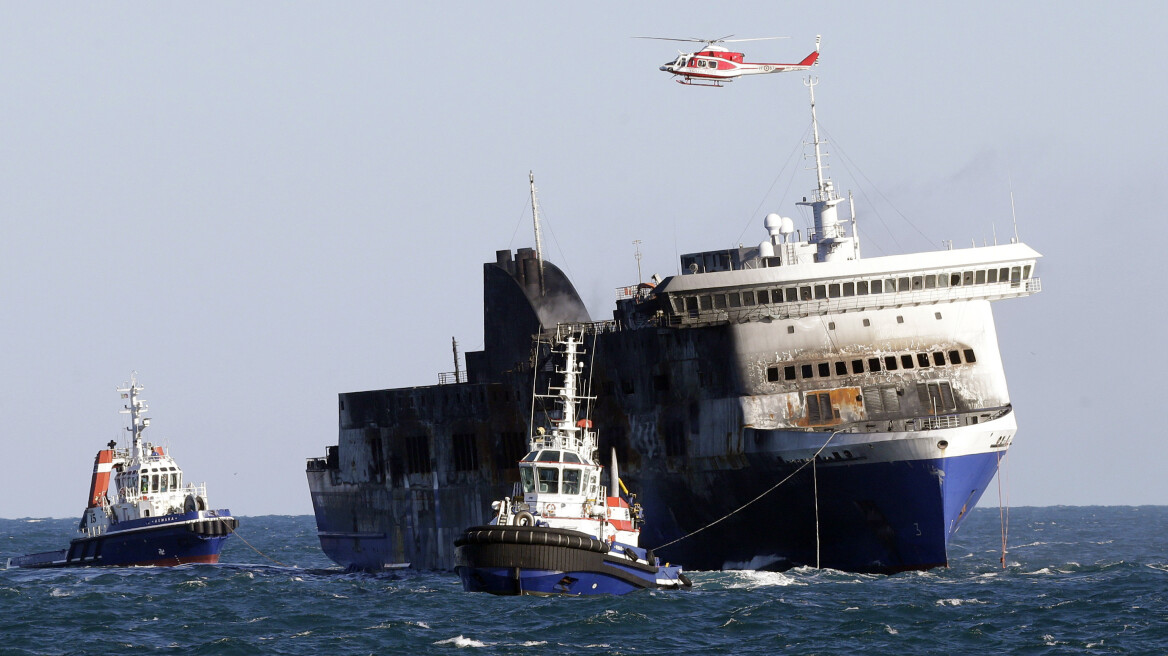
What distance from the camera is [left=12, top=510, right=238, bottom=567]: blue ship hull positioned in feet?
224

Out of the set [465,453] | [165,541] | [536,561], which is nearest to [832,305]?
[536,561]

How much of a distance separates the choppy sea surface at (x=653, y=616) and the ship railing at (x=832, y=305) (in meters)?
7.36

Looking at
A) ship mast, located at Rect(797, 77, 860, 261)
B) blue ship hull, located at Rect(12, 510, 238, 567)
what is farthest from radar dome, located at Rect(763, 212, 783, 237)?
blue ship hull, located at Rect(12, 510, 238, 567)

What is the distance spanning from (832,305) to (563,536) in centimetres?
1123

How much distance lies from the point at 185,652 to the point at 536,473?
36.0ft

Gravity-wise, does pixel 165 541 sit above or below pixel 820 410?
below

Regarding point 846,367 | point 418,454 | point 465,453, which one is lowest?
point 465,453

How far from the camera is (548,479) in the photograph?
43281 mm

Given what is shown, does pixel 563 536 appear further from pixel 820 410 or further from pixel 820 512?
pixel 820 410

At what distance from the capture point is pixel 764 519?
47500 millimetres

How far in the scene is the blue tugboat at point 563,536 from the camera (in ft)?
133

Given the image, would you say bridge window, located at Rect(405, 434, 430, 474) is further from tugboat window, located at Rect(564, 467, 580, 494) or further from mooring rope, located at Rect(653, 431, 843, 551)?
tugboat window, located at Rect(564, 467, 580, 494)

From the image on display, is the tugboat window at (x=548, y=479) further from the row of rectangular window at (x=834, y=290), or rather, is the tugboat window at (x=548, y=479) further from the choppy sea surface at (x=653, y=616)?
the row of rectangular window at (x=834, y=290)

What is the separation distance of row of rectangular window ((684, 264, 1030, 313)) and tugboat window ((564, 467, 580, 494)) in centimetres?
694
